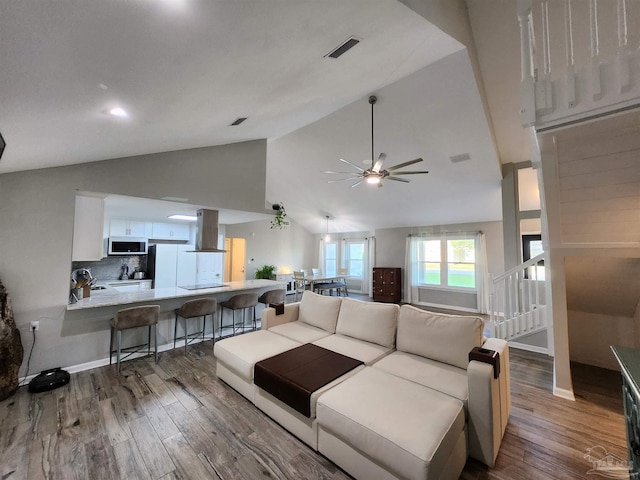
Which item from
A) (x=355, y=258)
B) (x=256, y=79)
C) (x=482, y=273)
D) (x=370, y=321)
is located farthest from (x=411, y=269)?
(x=256, y=79)

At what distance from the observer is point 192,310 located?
3609 millimetres

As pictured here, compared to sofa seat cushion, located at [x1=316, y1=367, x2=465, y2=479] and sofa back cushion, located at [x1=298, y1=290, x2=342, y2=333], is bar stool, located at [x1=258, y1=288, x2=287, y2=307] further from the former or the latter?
sofa seat cushion, located at [x1=316, y1=367, x2=465, y2=479]

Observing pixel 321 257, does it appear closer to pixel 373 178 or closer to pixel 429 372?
pixel 373 178

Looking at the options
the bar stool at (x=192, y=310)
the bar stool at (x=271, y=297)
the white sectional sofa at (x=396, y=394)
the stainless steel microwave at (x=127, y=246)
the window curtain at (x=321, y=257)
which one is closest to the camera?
the white sectional sofa at (x=396, y=394)

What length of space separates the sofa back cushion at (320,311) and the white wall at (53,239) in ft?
7.87

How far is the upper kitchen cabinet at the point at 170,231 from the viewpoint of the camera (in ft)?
19.2

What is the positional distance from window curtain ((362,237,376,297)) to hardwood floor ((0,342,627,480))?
5725mm

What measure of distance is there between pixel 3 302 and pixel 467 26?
5.33 meters

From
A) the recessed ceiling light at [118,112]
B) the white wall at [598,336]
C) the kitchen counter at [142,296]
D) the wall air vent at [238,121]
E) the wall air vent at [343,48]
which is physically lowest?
the white wall at [598,336]

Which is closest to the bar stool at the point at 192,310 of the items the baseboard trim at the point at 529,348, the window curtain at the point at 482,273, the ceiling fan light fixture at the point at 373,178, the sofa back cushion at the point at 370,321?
the sofa back cushion at the point at 370,321

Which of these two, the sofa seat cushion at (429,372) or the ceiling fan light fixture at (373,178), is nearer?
the sofa seat cushion at (429,372)

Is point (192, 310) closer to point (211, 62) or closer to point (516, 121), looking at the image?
point (211, 62)

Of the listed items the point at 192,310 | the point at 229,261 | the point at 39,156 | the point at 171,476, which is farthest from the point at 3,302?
the point at 229,261

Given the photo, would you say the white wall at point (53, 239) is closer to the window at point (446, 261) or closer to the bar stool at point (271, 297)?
the bar stool at point (271, 297)
